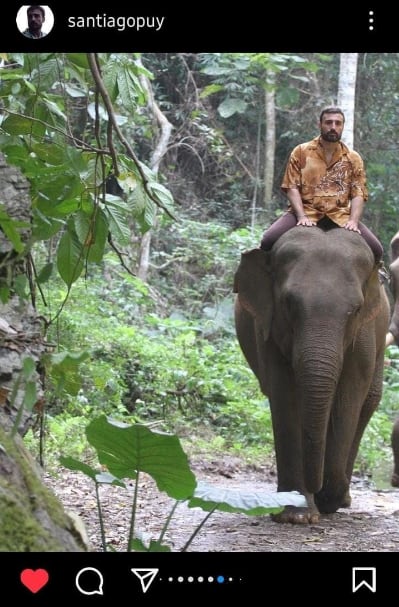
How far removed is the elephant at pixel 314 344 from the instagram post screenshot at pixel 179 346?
0.01m

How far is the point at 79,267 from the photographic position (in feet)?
12.4

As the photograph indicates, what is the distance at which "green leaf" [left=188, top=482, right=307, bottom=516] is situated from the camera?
285 cm

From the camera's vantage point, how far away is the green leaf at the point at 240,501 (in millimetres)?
2848

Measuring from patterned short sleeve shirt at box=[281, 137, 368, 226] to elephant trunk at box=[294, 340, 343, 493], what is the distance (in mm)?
1093

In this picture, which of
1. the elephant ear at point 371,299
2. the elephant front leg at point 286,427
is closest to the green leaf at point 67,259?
the elephant front leg at point 286,427

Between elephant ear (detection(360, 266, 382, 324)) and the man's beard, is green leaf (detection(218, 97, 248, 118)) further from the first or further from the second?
elephant ear (detection(360, 266, 382, 324))

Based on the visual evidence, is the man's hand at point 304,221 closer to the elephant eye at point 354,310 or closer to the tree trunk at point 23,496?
the elephant eye at point 354,310

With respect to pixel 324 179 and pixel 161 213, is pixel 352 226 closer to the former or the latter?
pixel 324 179
